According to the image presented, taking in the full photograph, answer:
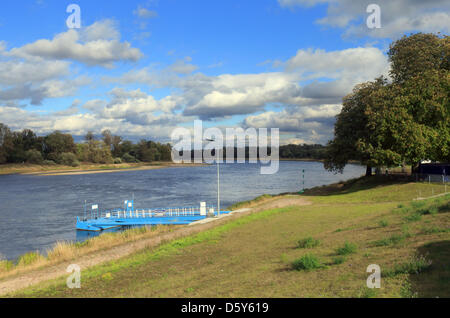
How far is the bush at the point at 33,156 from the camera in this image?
474 ft

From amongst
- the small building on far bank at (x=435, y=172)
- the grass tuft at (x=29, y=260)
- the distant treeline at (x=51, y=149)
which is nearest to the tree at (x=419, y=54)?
the small building on far bank at (x=435, y=172)

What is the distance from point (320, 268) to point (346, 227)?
7.80 meters

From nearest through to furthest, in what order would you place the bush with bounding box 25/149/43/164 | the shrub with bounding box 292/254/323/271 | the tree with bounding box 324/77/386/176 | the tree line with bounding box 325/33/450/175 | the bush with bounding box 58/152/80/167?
1. the shrub with bounding box 292/254/323/271
2. the tree line with bounding box 325/33/450/175
3. the tree with bounding box 324/77/386/176
4. the bush with bounding box 25/149/43/164
5. the bush with bounding box 58/152/80/167

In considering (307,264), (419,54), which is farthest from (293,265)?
(419,54)

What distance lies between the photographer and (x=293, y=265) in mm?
10820

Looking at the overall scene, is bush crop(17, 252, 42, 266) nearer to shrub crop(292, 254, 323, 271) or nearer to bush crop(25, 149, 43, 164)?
shrub crop(292, 254, 323, 271)

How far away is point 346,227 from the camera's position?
685 inches

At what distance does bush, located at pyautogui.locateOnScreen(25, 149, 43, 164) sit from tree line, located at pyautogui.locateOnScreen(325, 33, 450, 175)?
133122 millimetres

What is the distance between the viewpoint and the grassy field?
8.43m

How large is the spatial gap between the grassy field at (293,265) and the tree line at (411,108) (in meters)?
22.4

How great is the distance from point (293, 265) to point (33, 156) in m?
154

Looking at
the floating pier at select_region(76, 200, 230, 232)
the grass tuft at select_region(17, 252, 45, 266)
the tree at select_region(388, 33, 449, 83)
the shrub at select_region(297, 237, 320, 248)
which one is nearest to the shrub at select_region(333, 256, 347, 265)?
the shrub at select_region(297, 237, 320, 248)
